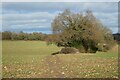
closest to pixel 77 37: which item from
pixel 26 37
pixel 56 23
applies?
pixel 56 23

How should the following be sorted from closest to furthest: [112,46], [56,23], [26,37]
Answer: [26,37]
[56,23]
[112,46]

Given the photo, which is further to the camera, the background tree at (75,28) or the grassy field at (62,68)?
the background tree at (75,28)

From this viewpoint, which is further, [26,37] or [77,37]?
[77,37]

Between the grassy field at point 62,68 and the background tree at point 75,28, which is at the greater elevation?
the background tree at point 75,28

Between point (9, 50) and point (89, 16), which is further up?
point (89, 16)

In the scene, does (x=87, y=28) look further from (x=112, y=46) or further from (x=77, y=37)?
(x=112, y=46)

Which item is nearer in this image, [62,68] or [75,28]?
[62,68]

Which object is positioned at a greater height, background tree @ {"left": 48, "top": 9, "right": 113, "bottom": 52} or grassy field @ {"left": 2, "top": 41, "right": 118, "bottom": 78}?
background tree @ {"left": 48, "top": 9, "right": 113, "bottom": 52}

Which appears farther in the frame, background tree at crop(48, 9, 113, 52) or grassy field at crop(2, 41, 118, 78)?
background tree at crop(48, 9, 113, 52)

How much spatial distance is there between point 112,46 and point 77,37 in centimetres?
725

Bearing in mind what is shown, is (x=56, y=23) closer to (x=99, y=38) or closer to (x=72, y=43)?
(x=72, y=43)

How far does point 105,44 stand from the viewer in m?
55.1

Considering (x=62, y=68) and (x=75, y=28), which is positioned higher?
(x=75, y=28)

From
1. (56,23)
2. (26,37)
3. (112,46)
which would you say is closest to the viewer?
(26,37)
